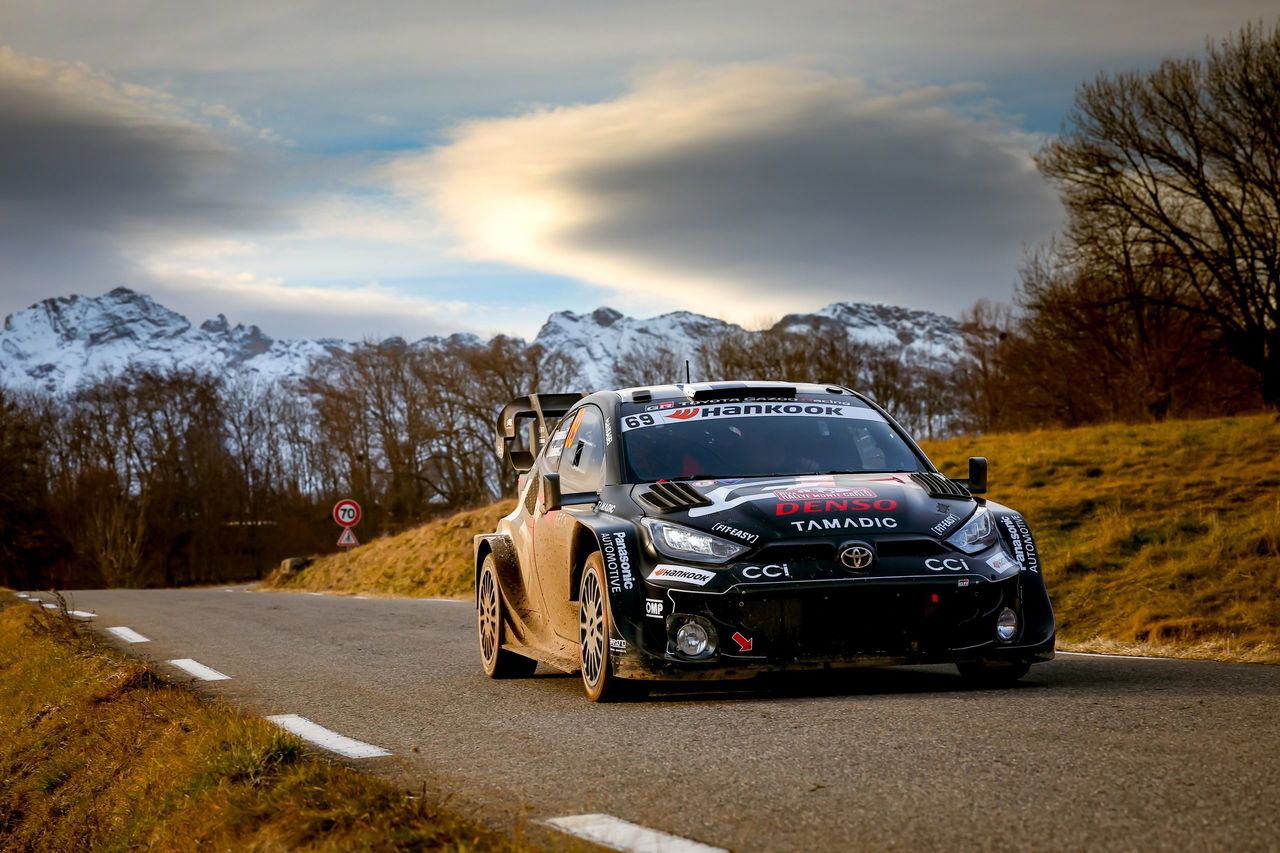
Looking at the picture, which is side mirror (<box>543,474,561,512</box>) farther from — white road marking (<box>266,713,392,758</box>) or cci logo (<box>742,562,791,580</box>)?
white road marking (<box>266,713,392,758</box>)

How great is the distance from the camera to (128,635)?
13.6 meters

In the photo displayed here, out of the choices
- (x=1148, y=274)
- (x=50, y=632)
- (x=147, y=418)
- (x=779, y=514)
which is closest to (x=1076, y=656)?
(x=779, y=514)

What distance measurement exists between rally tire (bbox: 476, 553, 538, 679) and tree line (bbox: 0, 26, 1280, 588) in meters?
Answer: 28.4

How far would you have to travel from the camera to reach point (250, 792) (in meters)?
4.56

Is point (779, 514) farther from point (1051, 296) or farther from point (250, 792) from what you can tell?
point (1051, 296)

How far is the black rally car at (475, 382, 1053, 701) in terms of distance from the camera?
595cm

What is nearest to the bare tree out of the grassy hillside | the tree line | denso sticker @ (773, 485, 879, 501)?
the tree line

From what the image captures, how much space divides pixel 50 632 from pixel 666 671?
8.74m

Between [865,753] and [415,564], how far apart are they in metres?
29.8

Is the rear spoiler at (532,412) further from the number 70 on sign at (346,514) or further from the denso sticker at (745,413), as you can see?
the number 70 on sign at (346,514)

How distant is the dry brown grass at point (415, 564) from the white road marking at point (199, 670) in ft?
60.7

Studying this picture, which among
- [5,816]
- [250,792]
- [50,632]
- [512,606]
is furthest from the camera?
[50,632]

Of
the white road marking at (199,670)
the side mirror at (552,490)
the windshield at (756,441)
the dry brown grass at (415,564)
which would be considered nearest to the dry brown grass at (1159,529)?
the windshield at (756,441)

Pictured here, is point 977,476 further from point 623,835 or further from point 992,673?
point 623,835
